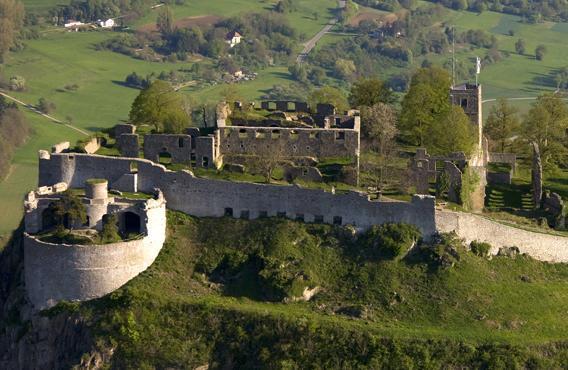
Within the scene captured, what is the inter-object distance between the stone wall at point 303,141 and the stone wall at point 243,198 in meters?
5.04

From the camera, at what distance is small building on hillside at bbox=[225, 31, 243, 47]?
189750 mm

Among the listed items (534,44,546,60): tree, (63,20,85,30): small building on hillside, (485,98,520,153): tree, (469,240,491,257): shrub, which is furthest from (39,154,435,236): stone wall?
(534,44,546,60): tree

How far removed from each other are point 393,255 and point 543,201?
13.1 metres

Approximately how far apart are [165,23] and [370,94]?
110 metres

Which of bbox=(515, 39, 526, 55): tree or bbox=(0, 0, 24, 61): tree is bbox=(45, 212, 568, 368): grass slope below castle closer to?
bbox=(0, 0, 24, 61): tree

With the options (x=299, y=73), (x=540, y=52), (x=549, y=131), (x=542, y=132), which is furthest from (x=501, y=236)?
(x=540, y=52)

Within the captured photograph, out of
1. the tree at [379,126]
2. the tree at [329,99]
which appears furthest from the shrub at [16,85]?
the tree at [379,126]

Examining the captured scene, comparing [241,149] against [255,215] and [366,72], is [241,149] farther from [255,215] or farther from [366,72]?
[366,72]

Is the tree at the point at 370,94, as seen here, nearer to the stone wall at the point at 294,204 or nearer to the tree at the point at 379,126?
Answer: the tree at the point at 379,126

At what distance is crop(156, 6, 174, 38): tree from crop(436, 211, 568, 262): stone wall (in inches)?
4901

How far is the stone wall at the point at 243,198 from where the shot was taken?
67062 millimetres

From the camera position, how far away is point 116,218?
66938 millimetres

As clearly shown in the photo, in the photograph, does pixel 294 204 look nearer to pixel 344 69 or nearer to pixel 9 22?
pixel 344 69

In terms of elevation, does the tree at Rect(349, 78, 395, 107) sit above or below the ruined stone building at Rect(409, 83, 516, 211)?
above
